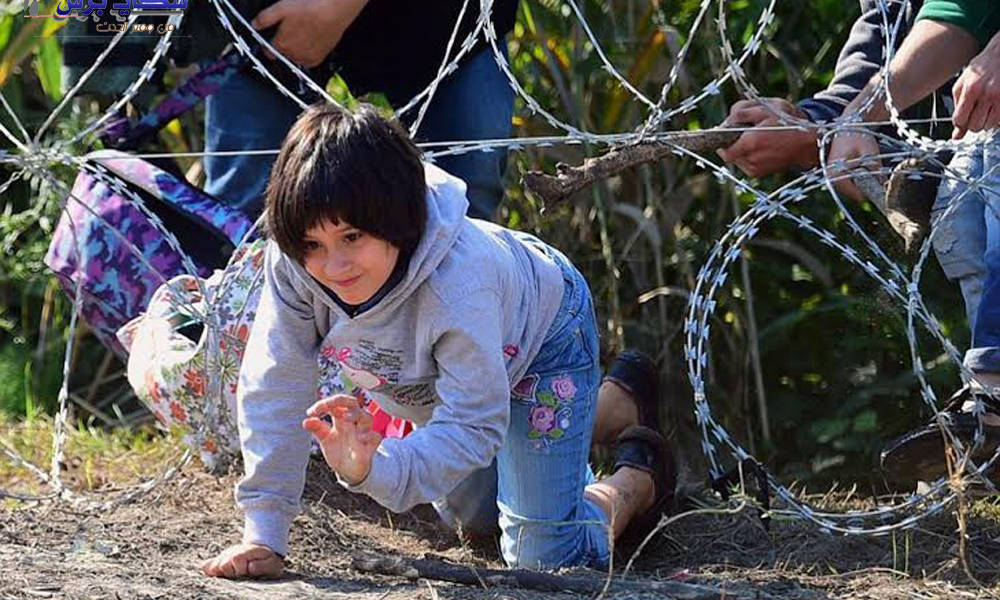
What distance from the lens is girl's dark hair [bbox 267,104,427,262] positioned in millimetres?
2486

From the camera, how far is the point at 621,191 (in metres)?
4.86

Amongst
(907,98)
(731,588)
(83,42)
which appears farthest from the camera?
(83,42)

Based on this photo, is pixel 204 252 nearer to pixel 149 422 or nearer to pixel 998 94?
pixel 149 422

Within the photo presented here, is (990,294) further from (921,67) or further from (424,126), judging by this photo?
(424,126)

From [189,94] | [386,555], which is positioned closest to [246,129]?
[189,94]

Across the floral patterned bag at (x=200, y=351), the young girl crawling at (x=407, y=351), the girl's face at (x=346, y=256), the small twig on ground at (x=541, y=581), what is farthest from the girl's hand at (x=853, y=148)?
the floral patterned bag at (x=200, y=351)

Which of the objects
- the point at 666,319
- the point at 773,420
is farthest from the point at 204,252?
the point at 773,420

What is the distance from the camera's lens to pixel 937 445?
2984 mm

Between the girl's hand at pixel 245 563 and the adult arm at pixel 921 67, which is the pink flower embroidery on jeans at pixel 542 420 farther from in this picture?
the adult arm at pixel 921 67

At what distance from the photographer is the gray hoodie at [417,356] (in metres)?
2.57

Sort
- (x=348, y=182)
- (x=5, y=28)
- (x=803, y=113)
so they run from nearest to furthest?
(x=348, y=182) < (x=803, y=113) < (x=5, y=28)

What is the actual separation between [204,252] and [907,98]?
63.0 inches

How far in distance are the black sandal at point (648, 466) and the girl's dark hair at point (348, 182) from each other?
1.05 m

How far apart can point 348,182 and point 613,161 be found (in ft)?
2.65
